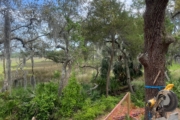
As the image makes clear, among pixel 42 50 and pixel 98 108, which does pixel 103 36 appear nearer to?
pixel 98 108

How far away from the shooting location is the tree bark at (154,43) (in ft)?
10.5

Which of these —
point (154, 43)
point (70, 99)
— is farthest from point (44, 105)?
point (154, 43)

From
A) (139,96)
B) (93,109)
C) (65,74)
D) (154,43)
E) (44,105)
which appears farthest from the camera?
(139,96)

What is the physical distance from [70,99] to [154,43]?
4287mm

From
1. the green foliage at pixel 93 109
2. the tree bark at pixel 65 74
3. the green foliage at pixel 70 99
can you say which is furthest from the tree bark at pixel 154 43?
the tree bark at pixel 65 74

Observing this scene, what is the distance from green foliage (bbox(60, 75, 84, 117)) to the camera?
6.63 metres

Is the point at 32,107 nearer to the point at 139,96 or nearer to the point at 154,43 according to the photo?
the point at 139,96

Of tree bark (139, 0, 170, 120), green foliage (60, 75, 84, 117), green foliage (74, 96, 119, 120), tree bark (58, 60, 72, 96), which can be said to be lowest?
green foliage (74, 96, 119, 120)

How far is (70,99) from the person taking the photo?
6777 mm

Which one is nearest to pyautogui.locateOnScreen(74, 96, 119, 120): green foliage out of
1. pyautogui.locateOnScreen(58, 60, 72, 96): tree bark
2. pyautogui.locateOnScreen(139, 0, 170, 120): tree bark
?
pyautogui.locateOnScreen(58, 60, 72, 96): tree bark

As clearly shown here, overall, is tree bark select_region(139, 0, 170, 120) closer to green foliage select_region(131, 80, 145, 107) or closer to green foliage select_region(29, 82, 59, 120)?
green foliage select_region(29, 82, 59, 120)

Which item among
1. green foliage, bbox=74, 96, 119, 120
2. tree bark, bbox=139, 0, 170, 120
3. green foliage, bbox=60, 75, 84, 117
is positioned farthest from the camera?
green foliage, bbox=60, 75, 84, 117

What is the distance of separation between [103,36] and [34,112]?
4.01 metres

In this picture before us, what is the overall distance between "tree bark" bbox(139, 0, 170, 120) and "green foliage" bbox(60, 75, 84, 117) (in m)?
3.84
